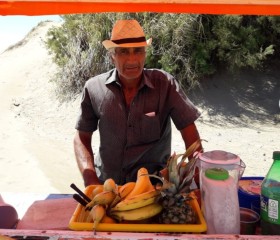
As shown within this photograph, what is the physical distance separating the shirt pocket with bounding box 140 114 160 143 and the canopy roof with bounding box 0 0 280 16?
0.81 metres

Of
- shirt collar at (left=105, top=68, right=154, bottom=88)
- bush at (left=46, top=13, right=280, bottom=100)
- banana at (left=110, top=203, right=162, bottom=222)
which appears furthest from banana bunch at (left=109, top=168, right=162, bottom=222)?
bush at (left=46, top=13, right=280, bottom=100)

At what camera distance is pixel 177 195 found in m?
1.42

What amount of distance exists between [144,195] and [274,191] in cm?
53

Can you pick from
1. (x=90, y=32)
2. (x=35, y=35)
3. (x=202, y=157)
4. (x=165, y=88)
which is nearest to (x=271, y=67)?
(x=90, y=32)

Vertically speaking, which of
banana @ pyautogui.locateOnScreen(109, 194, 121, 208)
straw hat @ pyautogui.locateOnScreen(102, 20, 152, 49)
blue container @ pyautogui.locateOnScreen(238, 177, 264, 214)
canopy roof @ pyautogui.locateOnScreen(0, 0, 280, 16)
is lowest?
blue container @ pyautogui.locateOnScreen(238, 177, 264, 214)

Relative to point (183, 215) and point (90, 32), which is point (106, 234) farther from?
point (90, 32)

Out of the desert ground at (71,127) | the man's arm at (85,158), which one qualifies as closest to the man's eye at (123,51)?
the man's arm at (85,158)

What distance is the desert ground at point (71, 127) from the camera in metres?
6.07

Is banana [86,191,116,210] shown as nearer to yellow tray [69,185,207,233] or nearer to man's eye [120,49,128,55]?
yellow tray [69,185,207,233]

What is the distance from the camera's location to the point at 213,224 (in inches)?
56.1

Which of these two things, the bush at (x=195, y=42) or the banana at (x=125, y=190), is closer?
the banana at (x=125, y=190)

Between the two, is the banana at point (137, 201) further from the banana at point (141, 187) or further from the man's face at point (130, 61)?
the man's face at point (130, 61)

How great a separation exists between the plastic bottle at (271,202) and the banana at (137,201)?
0.46m

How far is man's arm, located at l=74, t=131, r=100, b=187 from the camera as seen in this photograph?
7.22ft
